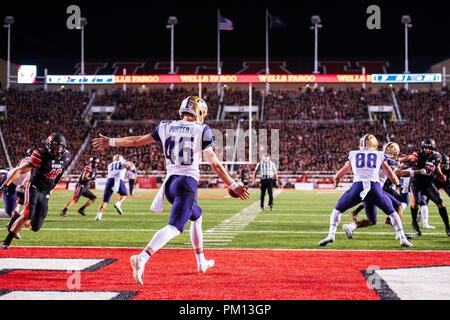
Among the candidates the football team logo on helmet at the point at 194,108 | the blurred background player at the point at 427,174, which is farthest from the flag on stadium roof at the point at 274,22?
the football team logo on helmet at the point at 194,108

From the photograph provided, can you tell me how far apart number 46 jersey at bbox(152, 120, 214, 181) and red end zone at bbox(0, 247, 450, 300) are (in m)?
1.18

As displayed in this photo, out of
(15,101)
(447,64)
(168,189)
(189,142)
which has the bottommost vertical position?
(168,189)

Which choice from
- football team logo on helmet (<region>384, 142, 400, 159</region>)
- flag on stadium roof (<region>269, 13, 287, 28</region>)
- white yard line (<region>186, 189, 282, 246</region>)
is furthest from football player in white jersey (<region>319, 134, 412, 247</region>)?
flag on stadium roof (<region>269, 13, 287, 28</region>)

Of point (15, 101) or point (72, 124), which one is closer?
point (72, 124)

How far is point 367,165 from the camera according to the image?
10016mm

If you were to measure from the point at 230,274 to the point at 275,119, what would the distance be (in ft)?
144

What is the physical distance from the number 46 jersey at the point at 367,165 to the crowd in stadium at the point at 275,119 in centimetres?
3275

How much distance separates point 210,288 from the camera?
6.18 meters

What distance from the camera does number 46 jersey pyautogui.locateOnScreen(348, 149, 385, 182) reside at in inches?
Result: 394

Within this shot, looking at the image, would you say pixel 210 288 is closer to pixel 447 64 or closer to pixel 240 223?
pixel 240 223

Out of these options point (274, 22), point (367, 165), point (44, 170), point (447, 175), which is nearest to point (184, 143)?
point (44, 170)
